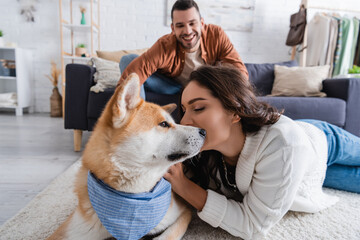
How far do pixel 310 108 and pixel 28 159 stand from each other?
237 cm

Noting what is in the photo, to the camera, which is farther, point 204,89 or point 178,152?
point 204,89

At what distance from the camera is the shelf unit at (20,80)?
3352 millimetres

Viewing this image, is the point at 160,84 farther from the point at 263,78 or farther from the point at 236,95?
the point at 263,78

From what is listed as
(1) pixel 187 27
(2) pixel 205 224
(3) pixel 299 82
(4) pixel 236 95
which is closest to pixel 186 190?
(2) pixel 205 224

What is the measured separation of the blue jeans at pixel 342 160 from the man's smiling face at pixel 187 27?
100cm

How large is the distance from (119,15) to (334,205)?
375 centimetres

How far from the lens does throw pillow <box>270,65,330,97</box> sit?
7.47 ft

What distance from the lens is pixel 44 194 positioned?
1135 mm

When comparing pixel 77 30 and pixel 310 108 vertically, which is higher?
pixel 77 30

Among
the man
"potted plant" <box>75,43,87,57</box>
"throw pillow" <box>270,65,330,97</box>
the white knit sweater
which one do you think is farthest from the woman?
"potted plant" <box>75,43,87,57</box>

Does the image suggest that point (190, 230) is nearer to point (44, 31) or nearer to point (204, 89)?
point (204, 89)

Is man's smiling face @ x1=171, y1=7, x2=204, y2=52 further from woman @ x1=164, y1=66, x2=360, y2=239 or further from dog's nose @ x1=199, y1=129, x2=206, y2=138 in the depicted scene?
dog's nose @ x1=199, y1=129, x2=206, y2=138

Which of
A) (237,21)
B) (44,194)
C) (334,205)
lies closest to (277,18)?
(237,21)

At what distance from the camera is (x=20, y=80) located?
134 inches
